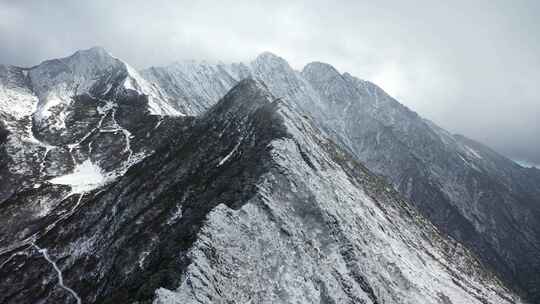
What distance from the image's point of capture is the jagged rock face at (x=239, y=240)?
43000 mm

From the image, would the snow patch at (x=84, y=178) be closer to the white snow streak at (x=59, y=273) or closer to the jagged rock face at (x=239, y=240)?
the jagged rock face at (x=239, y=240)

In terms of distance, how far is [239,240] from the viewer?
46.0 meters

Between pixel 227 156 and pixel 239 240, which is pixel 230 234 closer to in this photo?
pixel 239 240

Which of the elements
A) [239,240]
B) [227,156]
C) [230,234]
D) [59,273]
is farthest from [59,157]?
[239,240]

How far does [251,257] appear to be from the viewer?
45.4 m

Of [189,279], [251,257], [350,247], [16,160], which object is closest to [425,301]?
[350,247]

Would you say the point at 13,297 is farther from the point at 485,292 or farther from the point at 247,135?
the point at 485,292

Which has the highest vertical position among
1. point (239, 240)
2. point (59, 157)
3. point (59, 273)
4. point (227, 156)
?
point (227, 156)

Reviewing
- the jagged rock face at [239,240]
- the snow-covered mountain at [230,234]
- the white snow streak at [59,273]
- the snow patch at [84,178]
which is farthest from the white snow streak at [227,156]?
the snow patch at [84,178]

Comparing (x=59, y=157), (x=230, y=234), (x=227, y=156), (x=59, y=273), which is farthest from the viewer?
(x=59, y=157)

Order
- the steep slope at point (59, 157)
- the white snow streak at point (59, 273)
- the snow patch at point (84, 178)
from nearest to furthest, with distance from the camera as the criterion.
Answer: the white snow streak at point (59, 273) < the steep slope at point (59, 157) < the snow patch at point (84, 178)

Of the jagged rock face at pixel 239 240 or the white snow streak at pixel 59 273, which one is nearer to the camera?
the jagged rock face at pixel 239 240

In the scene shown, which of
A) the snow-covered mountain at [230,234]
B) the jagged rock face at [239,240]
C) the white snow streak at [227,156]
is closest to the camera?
the jagged rock face at [239,240]

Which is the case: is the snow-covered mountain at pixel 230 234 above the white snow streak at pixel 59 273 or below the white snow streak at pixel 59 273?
above
